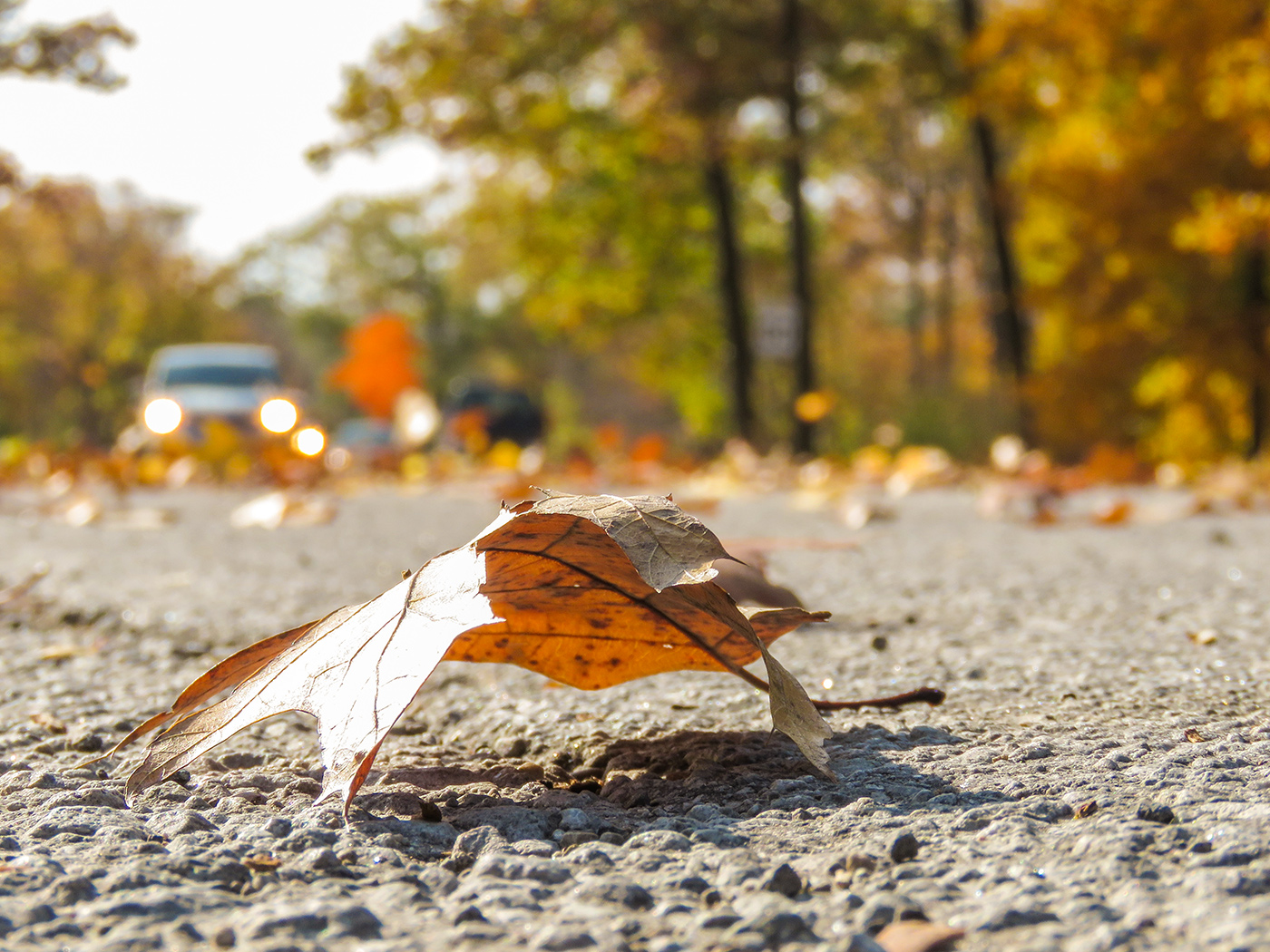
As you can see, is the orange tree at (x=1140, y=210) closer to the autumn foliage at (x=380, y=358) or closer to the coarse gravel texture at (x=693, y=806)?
the coarse gravel texture at (x=693, y=806)

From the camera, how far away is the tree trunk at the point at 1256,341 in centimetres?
839

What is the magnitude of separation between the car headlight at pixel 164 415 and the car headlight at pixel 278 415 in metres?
0.54

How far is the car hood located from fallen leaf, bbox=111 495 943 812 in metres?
11.7

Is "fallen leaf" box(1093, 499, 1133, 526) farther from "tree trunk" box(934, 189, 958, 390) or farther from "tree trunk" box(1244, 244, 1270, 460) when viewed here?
"tree trunk" box(934, 189, 958, 390)

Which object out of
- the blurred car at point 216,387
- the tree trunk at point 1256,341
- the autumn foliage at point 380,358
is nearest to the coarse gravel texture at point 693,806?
the tree trunk at point 1256,341

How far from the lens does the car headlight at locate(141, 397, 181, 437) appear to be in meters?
5.55

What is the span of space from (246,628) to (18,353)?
2884cm

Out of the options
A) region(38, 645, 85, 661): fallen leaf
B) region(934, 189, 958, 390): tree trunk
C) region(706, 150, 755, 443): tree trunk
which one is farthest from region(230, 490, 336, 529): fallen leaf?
region(934, 189, 958, 390): tree trunk

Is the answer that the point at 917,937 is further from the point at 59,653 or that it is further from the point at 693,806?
the point at 59,653

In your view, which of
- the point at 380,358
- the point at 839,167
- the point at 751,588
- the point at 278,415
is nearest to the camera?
the point at 751,588

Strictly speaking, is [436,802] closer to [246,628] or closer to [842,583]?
[246,628]

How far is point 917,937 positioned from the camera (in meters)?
0.58

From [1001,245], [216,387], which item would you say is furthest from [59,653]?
[216,387]

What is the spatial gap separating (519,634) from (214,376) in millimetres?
14479
